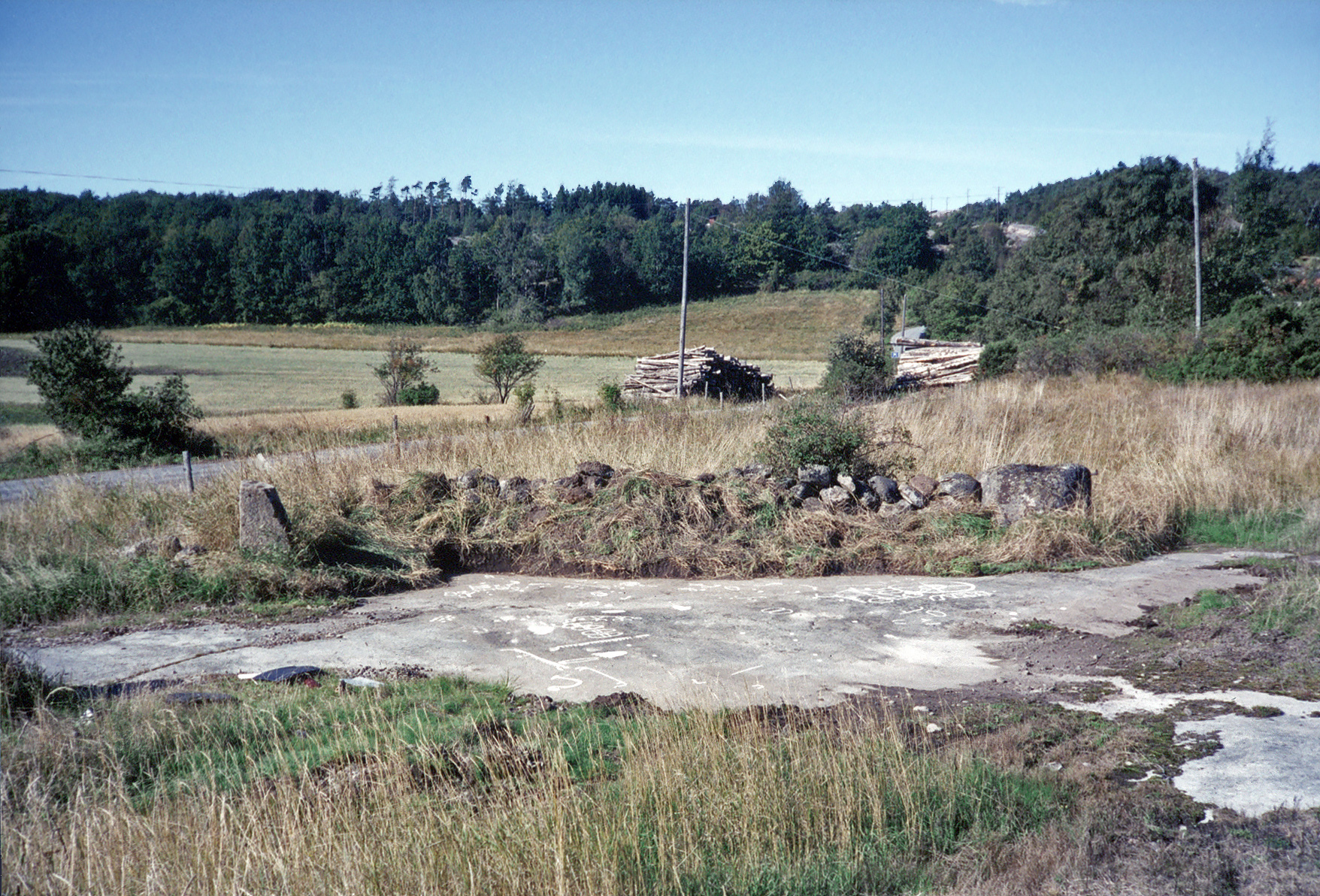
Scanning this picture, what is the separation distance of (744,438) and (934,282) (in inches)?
2279

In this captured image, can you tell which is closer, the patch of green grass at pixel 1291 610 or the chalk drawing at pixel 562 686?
the chalk drawing at pixel 562 686

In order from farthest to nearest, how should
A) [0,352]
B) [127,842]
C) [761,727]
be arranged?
1. [0,352]
2. [761,727]
3. [127,842]

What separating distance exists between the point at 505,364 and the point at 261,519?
23.1 m

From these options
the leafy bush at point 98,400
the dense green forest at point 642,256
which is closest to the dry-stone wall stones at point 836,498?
the dense green forest at point 642,256

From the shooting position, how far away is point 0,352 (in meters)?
19.3

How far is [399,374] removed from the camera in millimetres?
33562

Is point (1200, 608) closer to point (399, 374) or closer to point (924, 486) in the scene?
point (924, 486)

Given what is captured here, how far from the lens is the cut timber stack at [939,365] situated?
106 feet

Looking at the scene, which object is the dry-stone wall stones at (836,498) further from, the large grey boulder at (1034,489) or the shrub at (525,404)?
the shrub at (525,404)

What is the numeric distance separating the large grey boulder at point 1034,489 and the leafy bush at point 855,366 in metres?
13.2

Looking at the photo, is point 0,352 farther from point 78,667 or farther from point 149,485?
point 78,667

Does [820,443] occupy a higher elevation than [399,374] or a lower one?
lower

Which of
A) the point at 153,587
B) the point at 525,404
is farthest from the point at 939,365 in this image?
the point at 153,587

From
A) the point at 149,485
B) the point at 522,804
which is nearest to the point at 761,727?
the point at 522,804
